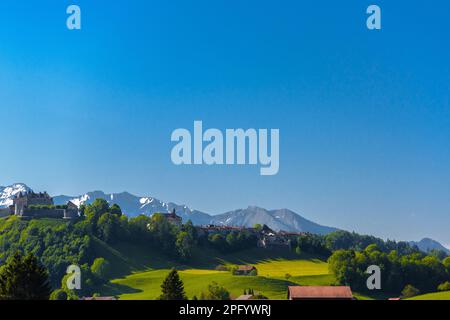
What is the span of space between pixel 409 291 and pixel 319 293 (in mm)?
74346

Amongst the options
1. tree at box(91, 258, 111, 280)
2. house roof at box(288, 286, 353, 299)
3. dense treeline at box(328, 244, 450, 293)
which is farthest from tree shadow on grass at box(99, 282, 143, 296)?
house roof at box(288, 286, 353, 299)

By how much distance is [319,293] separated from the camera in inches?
4306

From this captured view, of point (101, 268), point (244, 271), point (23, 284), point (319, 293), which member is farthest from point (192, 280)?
point (23, 284)

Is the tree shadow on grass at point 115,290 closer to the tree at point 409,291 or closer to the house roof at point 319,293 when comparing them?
the house roof at point 319,293

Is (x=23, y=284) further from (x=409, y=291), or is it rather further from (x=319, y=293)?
(x=409, y=291)

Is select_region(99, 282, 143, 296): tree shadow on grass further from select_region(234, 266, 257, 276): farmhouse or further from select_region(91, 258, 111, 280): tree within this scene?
select_region(234, 266, 257, 276): farmhouse

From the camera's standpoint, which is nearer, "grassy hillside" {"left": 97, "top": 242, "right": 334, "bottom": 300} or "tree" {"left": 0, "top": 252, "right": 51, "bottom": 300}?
"tree" {"left": 0, "top": 252, "right": 51, "bottom": 300}

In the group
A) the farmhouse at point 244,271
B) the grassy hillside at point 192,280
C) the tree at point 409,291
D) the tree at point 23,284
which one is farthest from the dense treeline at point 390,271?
the tree at point 23,284

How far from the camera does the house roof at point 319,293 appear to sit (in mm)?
108750

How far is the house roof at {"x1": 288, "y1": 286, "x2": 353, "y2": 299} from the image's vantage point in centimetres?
10875

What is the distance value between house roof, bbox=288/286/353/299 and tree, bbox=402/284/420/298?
6705 cm

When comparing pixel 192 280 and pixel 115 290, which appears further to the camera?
pixel 192 280
